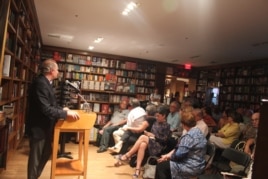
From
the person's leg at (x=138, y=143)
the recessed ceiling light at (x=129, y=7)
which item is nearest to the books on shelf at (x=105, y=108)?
the person's leg at (x=138, y=143)

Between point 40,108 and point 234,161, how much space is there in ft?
7.53

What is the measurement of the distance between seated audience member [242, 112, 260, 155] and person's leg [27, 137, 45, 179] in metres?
2.70

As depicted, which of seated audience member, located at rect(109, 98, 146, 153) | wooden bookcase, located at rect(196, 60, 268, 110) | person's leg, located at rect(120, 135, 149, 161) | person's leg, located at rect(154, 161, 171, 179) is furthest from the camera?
wooden bookcase, located at rect(196, 60, 268, 110)

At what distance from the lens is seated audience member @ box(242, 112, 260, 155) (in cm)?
338

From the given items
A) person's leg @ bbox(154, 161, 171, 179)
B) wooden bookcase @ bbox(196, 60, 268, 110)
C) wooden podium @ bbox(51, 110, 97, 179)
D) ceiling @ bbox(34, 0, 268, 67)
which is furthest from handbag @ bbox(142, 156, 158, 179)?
wooden bookcase @ bbox(196, 60, 268, 110)

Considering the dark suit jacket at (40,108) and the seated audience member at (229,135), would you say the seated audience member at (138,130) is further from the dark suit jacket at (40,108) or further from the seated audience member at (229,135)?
the dark suit jacket at (40,108)

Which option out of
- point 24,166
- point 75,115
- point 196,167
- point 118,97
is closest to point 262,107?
point 75,115

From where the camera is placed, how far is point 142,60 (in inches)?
326

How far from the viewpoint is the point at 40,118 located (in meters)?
2.34

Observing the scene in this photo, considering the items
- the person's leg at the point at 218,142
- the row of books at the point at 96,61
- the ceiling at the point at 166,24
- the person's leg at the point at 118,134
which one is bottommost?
the person's leg at the point at 118,134

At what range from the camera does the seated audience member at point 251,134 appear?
3.38 m

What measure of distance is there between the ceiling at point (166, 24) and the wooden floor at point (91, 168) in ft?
8.17

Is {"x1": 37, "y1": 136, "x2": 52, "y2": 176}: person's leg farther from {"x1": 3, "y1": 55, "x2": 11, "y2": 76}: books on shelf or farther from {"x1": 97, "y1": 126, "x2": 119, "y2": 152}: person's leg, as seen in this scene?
{"x1": 97, "y1": 126, "x2": 119, "y2": 152}: person's leg

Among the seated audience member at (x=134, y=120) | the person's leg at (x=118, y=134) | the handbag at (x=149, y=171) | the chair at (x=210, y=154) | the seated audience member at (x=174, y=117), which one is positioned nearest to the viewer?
the chair at (x=210, y=154)
